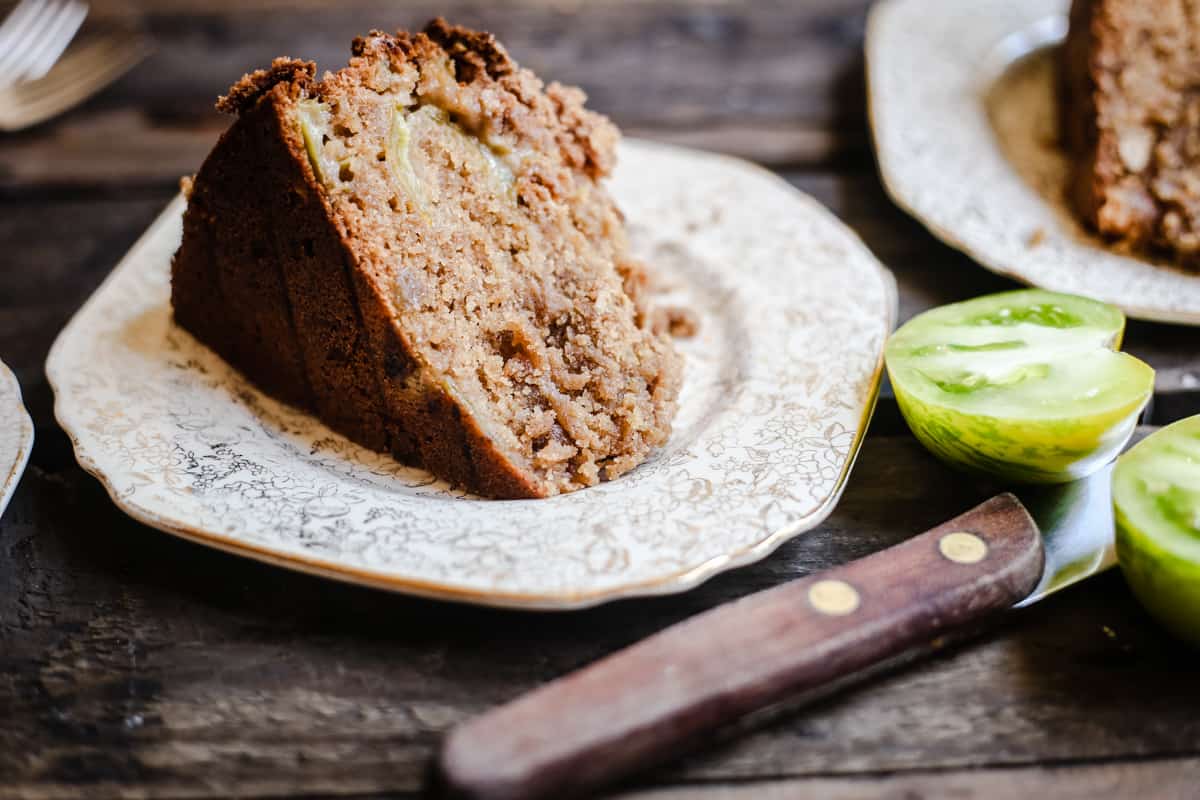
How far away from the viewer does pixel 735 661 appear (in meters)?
1.78

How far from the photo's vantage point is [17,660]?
204 centimetres

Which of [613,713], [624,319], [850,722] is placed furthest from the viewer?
[624,319]

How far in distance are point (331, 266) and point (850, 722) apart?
1437mm

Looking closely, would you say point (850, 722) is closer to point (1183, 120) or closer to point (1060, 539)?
point (1060, 539)

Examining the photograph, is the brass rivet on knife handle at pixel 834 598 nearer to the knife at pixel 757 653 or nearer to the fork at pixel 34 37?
the knife at pixel 757 653

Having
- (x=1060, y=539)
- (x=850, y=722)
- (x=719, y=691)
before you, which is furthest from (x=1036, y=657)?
(x=719, y=691)

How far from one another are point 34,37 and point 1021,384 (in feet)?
13.4

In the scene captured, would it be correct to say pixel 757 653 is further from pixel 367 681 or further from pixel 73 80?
pixel 73 80

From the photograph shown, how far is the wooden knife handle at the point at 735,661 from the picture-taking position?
1.64 metres

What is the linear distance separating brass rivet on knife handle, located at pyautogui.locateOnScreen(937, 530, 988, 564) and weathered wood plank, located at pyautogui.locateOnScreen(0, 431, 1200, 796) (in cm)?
19

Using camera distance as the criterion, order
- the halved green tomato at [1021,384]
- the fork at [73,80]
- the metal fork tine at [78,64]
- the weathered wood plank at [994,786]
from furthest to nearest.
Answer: the metal fork tine at [78,64], the fork at [73,80], the halved green tomato at [1021,384], the weathered wood plank at [994,786]

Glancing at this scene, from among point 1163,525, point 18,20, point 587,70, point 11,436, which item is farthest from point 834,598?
point 18,20

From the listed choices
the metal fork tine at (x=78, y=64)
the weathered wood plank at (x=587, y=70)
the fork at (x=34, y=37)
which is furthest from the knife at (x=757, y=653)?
the fork at (x=34, y=37)

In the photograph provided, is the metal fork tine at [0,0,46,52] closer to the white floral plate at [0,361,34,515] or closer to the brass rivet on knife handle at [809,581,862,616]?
the white floral plate at [0,361,34,515]
